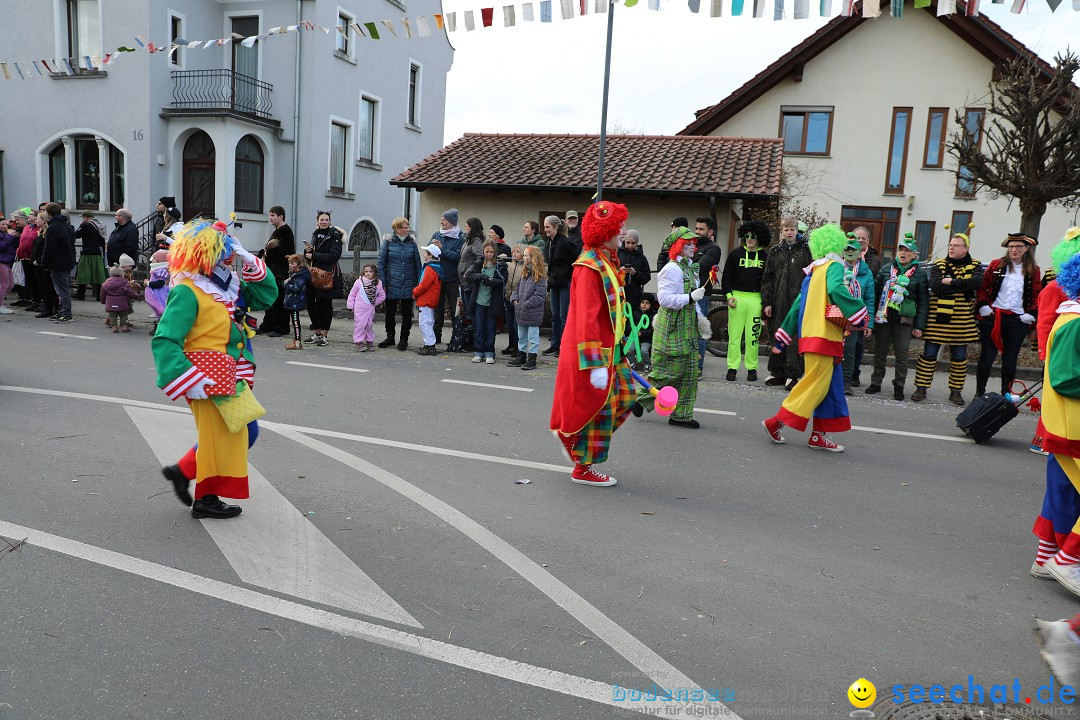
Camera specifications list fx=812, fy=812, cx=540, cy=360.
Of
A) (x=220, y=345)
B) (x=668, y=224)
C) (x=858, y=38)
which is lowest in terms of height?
(x=220, y=345)

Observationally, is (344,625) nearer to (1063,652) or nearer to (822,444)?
(1063,652)

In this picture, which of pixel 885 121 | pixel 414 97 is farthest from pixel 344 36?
pixel 885 121

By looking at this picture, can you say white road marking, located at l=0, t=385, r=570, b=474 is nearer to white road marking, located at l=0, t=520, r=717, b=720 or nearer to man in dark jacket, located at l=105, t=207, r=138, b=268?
white road marking, located at l=0, t=520, r=717, b=720

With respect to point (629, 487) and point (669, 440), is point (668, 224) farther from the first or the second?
point (629, 487)

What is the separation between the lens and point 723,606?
3766mm

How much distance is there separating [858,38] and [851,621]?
984 inches

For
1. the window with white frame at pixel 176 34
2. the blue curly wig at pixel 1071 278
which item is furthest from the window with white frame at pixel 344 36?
the blue curly wig at pixel 1071 278

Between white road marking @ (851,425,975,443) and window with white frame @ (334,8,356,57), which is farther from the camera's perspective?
window with white frame @ (334,8,356,57)

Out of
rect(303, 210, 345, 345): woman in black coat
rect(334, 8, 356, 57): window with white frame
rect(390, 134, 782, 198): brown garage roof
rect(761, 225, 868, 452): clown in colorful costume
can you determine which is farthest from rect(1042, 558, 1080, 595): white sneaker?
rect(334, 8, 356, 57): window with white frame

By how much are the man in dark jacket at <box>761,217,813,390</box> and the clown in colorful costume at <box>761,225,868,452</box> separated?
10.0 feet

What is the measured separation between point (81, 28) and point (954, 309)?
2323 centimetres

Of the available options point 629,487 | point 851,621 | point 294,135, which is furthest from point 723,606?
point 294,135

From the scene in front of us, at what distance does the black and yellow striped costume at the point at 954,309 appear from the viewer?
955cm

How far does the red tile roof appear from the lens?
22781mm
